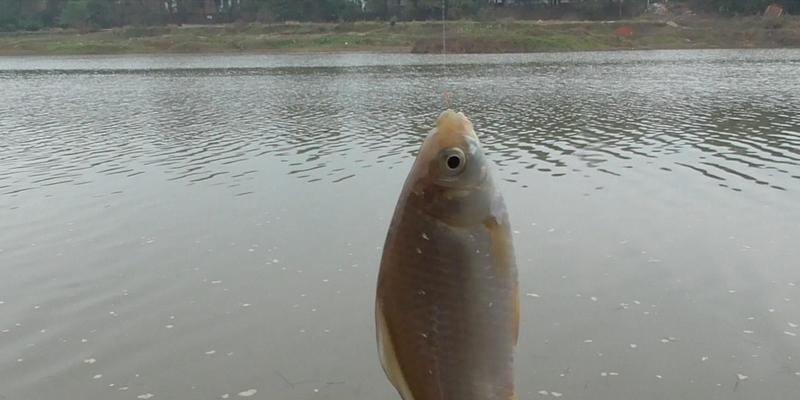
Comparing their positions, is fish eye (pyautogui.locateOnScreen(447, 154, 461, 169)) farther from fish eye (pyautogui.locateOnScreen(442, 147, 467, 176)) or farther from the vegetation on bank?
the vegetation on bank

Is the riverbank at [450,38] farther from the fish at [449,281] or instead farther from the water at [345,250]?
the fish at [449,281]

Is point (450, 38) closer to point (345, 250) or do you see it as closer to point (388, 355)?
point (345, 250)

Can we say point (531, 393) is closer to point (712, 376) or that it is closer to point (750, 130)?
point (712, 376)

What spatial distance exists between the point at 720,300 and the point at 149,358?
7323 millimetres

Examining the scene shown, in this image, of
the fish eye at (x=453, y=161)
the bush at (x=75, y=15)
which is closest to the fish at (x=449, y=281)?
the fish eye at (x=453, y=161)

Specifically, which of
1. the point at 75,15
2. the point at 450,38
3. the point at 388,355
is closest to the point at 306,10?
the point at 75,15

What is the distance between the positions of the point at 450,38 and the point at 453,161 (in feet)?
247

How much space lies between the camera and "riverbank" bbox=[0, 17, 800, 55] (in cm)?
7419

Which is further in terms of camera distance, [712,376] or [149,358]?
[149,358]

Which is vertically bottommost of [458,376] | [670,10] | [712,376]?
[712,376]

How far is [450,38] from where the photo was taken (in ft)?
245

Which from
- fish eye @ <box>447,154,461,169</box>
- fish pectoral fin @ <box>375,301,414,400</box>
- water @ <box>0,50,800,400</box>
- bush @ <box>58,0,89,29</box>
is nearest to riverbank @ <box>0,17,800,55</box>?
bush @ <box>58,0,89,29</box>

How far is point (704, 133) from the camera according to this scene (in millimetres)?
21938

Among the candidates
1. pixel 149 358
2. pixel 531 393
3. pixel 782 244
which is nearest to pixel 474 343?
pixel 531 393
